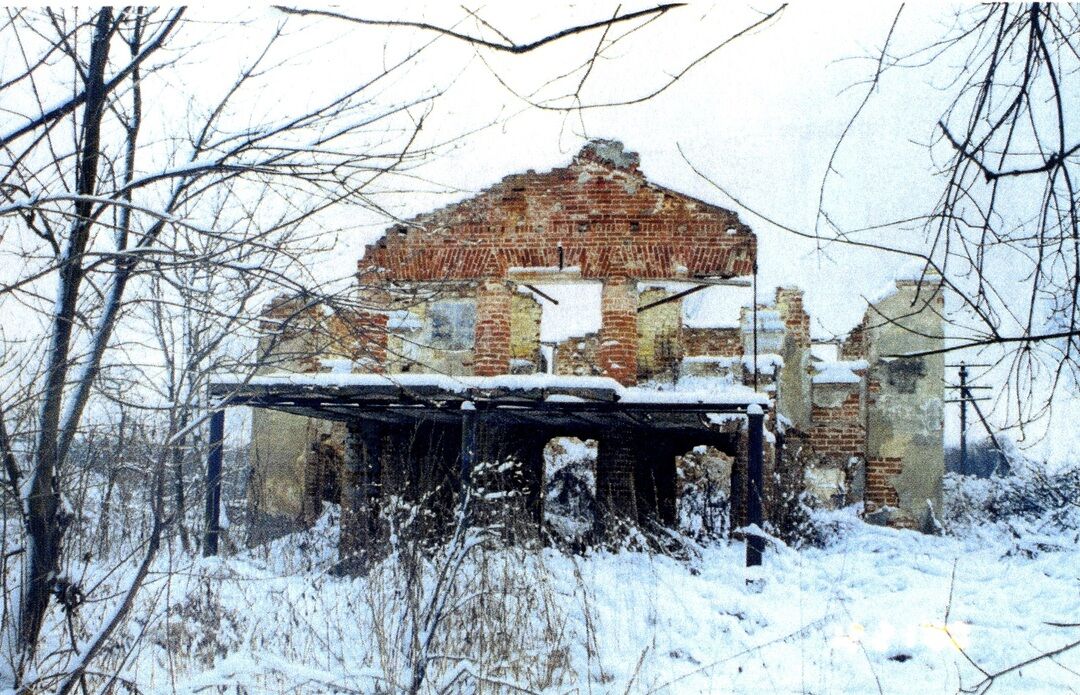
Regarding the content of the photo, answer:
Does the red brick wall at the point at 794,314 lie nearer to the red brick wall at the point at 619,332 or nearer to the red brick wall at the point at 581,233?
the red brick wall at the point at 581,233

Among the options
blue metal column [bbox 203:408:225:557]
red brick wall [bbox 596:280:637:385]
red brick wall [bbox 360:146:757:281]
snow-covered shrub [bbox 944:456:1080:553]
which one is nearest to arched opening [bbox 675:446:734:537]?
red brick wall [bbox 596:280:637:385]

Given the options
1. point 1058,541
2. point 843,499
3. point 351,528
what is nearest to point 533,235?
point 351,528

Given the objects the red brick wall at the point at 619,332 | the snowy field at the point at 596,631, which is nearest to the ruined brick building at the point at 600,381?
the red brick wall at the point at 619,332

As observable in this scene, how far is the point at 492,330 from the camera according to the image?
12062mm

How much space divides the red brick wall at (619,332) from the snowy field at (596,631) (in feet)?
10.1

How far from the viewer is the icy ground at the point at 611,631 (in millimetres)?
4754

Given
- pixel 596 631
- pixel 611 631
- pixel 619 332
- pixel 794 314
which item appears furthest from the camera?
pixel 794 314

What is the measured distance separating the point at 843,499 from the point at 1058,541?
3.52m

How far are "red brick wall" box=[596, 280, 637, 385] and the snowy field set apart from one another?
309cm

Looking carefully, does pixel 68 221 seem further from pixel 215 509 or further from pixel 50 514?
pixel 215 509

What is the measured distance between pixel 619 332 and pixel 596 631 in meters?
6.19

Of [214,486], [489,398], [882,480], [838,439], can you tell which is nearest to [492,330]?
[489,398]

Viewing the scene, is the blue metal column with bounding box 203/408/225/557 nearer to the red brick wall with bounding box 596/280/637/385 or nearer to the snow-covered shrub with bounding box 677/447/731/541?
the red brick wall with bounding box 596/280/637/385

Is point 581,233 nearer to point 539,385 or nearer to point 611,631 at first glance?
point 539,385
